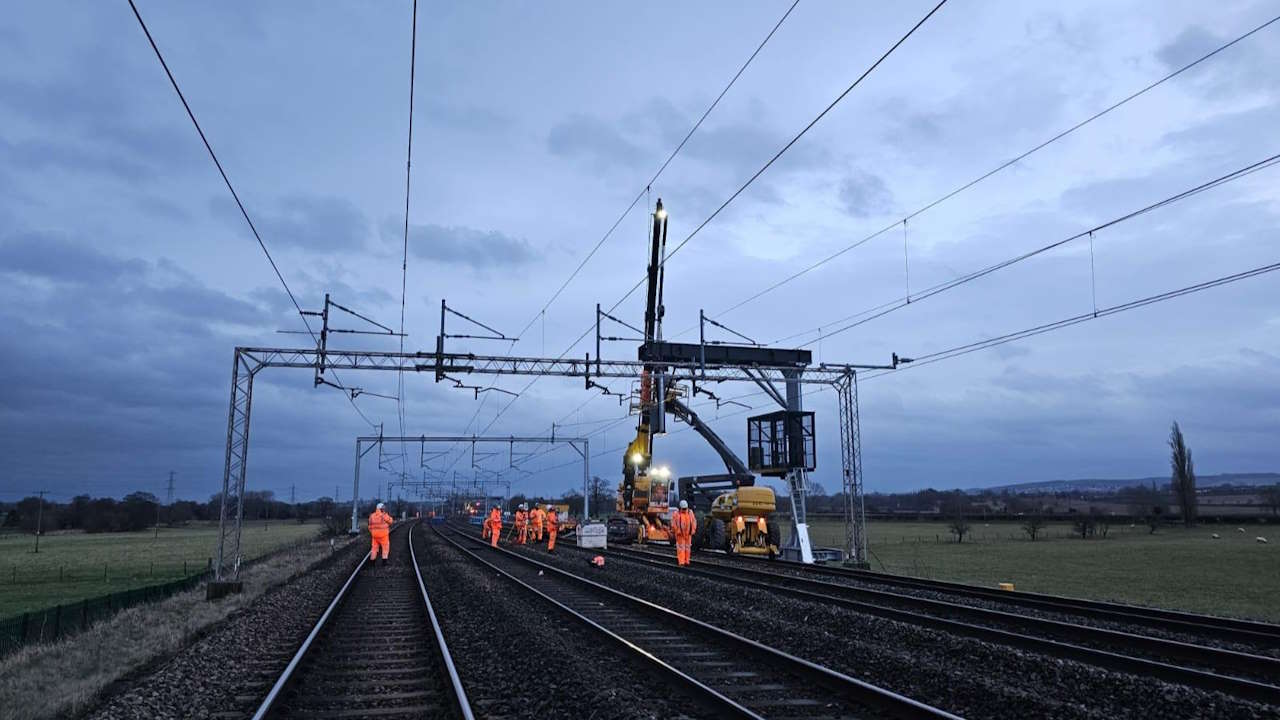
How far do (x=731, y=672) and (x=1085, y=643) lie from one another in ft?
17.8

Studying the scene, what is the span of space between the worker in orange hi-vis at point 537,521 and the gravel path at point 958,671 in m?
24.2

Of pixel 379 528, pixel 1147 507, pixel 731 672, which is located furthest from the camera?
pixel 1147 507

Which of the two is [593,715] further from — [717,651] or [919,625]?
[919,625]

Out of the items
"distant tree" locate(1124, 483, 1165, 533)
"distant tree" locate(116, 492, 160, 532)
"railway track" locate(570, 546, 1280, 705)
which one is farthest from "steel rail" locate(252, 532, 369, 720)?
"distant tree" locate(116, 492, 160, 532)

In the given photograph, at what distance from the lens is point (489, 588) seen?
19.1 metres

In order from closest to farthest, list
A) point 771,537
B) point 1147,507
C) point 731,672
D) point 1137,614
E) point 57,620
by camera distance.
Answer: point 731,672
point 57,620
point 1137,614
point 771,537
point 1147,507

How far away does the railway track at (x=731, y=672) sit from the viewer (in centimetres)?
776

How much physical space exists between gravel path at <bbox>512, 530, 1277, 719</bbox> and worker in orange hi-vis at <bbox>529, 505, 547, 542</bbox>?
2416 cm

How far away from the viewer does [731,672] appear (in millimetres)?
9602

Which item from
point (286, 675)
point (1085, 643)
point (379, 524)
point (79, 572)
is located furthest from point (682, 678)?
point (79, 572)

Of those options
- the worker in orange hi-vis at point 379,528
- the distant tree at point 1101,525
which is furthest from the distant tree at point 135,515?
the distant tree at point 1101,525

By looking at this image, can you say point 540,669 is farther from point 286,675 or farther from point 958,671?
point 958,671

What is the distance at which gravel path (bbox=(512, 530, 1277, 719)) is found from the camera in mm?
7910

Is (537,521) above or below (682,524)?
below
